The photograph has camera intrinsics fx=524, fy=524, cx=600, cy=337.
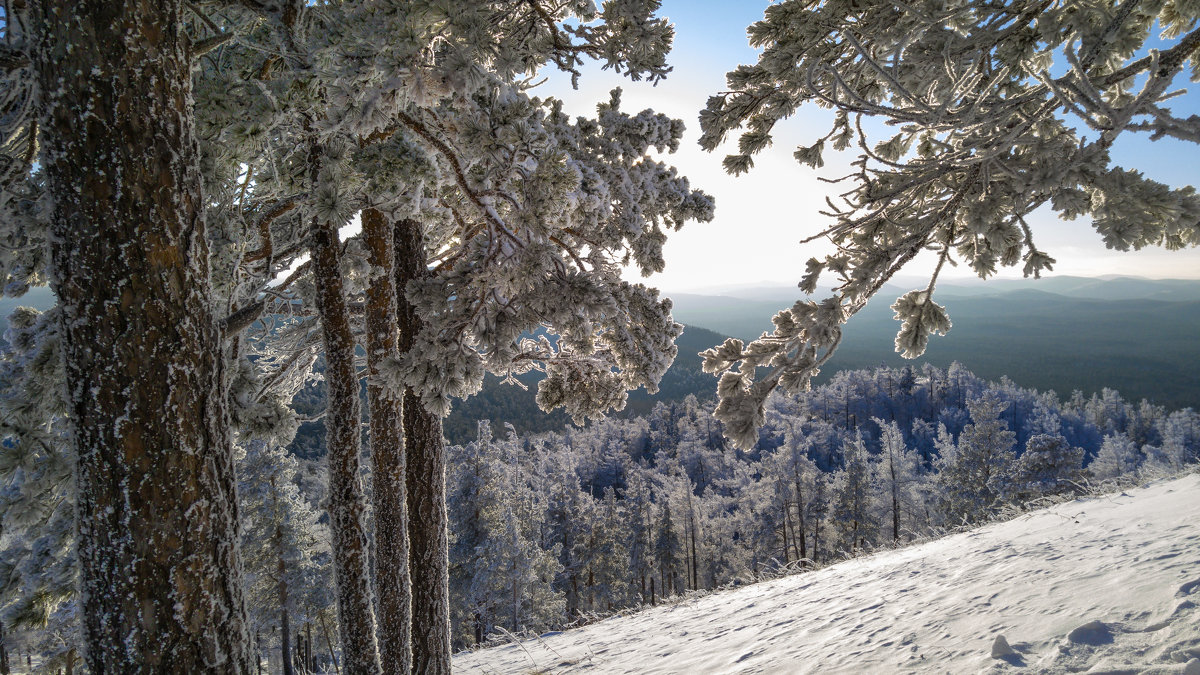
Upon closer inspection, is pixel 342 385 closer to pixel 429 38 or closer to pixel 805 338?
pixel 429 38

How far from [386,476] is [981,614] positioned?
494cm

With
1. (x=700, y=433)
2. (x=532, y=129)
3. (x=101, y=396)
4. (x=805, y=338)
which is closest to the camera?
(x=101, y=396)

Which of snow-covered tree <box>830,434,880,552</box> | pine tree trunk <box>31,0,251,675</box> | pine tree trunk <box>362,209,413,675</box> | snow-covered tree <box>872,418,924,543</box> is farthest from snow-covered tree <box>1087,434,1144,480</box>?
pine tree trunk <box>31,0,251,675</box>

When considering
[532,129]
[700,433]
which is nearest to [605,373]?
[532,129]

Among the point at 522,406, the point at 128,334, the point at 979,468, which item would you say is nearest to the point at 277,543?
the point at 128,334

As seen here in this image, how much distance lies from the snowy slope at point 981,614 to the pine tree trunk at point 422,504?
166 centimetres

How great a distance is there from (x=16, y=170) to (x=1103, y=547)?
8.29 meters

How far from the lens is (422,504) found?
535 cm

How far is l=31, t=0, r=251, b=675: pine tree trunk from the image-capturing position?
2293 mm

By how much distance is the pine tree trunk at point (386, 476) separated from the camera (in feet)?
15.9

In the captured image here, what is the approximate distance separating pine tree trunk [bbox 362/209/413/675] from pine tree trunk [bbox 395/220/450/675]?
0.19 m

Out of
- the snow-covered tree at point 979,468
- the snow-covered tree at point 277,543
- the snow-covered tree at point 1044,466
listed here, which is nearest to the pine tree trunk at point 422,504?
the snow-covered tree at point 277,543

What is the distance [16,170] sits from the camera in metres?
3.12

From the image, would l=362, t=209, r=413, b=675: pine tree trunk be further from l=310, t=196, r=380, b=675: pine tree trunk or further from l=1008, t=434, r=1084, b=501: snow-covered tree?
l=1008, t=434, r=1084, b=501: snow-covered tree
